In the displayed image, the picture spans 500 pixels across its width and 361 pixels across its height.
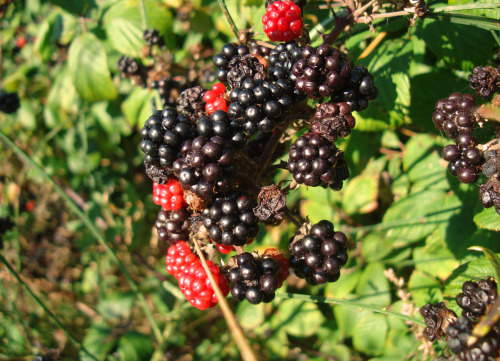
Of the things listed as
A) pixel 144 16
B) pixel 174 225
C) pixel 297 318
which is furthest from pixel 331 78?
pixel 297 318

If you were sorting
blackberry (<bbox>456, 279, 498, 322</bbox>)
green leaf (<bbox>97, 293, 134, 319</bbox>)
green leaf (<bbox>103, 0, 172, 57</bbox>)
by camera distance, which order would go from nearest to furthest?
1. blackberry (<bbox>456, 279, 498, 322</bbox>)
2. green leaf (<bbox>103, 0, 172, 57</bbox>)
3. green leaf (<bbox>97, 293, 134, 319</bbox>)

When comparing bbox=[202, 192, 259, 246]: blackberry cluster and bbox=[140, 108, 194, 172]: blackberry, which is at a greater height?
bbox=[140, 108, 194, 172]: blackberry

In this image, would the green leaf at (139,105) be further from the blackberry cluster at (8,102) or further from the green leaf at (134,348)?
the green leaf at (134,348)

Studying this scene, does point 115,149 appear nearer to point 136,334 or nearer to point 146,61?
point 146,61

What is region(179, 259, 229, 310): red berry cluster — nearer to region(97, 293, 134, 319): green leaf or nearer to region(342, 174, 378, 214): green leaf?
region(342, 174, 378, 214): green leaf

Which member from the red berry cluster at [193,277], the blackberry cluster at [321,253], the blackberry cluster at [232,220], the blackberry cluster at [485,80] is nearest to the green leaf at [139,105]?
the red berry cluster at [193,277]

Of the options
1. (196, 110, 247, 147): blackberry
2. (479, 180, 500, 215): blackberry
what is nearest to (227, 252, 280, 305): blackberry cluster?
(196, 110, 247, 147): blackberry
